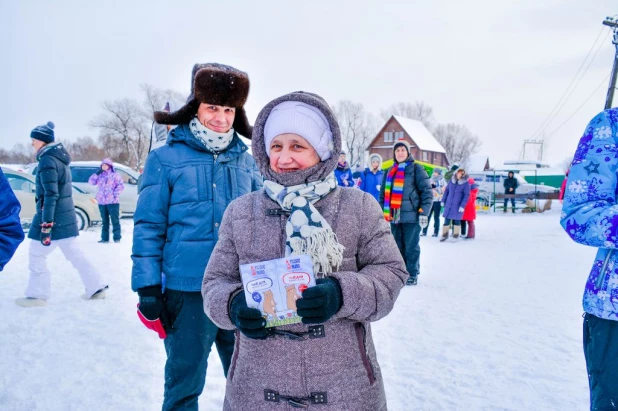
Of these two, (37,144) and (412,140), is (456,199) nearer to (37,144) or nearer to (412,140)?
(37,144)

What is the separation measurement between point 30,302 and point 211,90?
428cm

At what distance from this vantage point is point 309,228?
1384 mm

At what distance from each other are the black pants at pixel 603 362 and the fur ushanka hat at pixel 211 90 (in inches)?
80.7

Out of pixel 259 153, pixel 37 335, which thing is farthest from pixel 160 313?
pixel 37 335

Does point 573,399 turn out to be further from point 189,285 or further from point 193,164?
point 193,164

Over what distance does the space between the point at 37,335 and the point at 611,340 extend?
4.63m

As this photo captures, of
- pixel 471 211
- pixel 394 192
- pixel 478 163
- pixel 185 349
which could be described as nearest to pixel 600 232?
pixel 185 349

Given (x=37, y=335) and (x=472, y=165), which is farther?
(x=472, y=165)

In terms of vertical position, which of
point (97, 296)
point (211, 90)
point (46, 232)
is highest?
point (211, 90)

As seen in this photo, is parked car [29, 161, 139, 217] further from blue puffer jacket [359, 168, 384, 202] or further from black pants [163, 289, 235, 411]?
black pants [163, 289, 235, 411]

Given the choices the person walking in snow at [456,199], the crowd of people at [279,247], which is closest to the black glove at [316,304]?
the crowd of people at [279,247]

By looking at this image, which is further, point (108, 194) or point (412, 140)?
point (412, 140)

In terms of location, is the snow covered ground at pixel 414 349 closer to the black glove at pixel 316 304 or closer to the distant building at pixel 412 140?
the black glove at pixel 316 304

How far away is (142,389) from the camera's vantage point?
3104 mm
